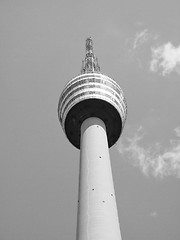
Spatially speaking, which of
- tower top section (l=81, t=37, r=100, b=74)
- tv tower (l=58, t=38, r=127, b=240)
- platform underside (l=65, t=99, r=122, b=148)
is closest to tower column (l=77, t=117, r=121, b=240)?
tv tower (l=58, t=38, r=127, b=240)

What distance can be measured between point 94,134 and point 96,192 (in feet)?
40.9

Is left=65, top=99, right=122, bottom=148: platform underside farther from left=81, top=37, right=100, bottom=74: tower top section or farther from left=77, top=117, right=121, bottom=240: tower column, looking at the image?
left=81, top=37, right=100, bottom=74: tower top section

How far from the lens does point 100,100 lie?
182 ft

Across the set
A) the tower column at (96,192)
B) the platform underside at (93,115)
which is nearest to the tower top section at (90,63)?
the platform underside at (93,115)

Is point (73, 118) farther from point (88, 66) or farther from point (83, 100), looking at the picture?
point (88, 66)

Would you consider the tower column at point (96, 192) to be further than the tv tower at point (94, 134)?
No

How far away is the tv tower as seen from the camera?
36.4m

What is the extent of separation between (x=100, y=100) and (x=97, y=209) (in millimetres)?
23356

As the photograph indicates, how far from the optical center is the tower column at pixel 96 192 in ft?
116

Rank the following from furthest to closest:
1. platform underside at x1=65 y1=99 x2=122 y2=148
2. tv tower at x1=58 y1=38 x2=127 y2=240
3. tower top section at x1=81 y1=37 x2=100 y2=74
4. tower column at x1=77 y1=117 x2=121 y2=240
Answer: tower top section at x1=81 y1=37 x2=100 y2=74 → platform underside at x1=65 y1=99 x2=122 y2=148 → tv tower at x1=58 y1=38 x2=127 y2=240 → tower column at x1=77 y1=117 x2=121 y2=240

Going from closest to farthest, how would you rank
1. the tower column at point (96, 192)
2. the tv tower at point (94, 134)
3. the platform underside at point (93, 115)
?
the tower column at point (96, 192)
the tv tower at point (94, 134)
the platform underside at point (93, 115)

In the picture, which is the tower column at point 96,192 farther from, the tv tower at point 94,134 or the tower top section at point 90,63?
the tower top section at point 90,63

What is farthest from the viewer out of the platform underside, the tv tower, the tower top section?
the tower top section

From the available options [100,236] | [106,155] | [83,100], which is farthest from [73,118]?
[100,236]
